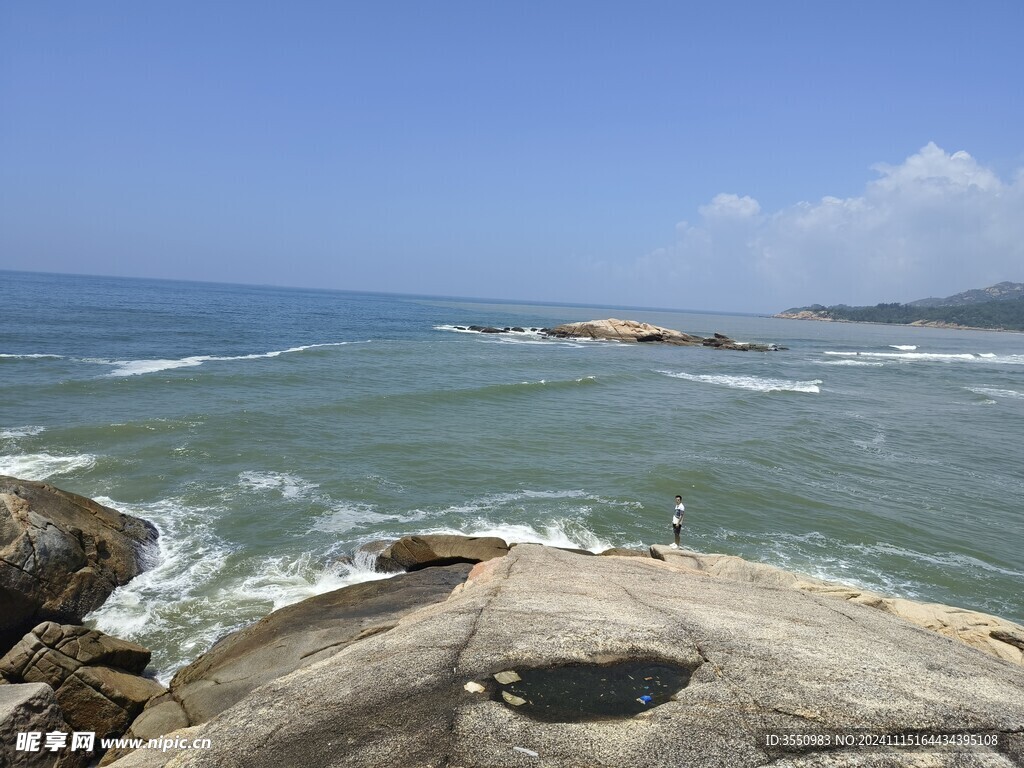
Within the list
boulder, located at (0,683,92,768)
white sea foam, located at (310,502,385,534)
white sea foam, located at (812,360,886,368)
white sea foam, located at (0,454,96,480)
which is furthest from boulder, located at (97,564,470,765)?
white sea foam, located at (812,360,886,368)

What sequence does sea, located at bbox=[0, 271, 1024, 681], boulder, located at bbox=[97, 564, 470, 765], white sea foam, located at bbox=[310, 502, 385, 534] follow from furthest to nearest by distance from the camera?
white sea foam, located at bbox=[310, 502, 385, 534] → sea, located at bbox=[0, 271, 1024, 681] → boulder, located at bbox=[97, 564, 470, 765]

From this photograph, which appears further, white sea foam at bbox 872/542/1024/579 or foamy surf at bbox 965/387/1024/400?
foamy surf at bbox 965/387/1024/400

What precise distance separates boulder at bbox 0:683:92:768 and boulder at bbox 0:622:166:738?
2.28 ft

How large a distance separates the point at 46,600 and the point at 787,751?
13270 millimetres

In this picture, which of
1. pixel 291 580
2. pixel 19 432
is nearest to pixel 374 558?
pixel 291 580

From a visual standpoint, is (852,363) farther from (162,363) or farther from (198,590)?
(198,590)

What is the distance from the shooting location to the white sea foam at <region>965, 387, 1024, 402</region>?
44.4m

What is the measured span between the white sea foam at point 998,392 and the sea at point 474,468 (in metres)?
2.02

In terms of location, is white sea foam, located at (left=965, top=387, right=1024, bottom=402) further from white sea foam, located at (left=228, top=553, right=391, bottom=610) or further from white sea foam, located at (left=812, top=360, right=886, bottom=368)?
white sea foam, located at (left=228, top=553, right=391, bottom=610)

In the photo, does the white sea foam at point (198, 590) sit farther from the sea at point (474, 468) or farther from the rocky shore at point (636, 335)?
the rocky shore at point (636, 335)

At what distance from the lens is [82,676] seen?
895 cm

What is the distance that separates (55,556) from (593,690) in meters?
11.7

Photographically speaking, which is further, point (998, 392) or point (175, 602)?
point (998, 392)

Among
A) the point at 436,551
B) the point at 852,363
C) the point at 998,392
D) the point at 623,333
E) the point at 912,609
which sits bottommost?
the point at 436,551
